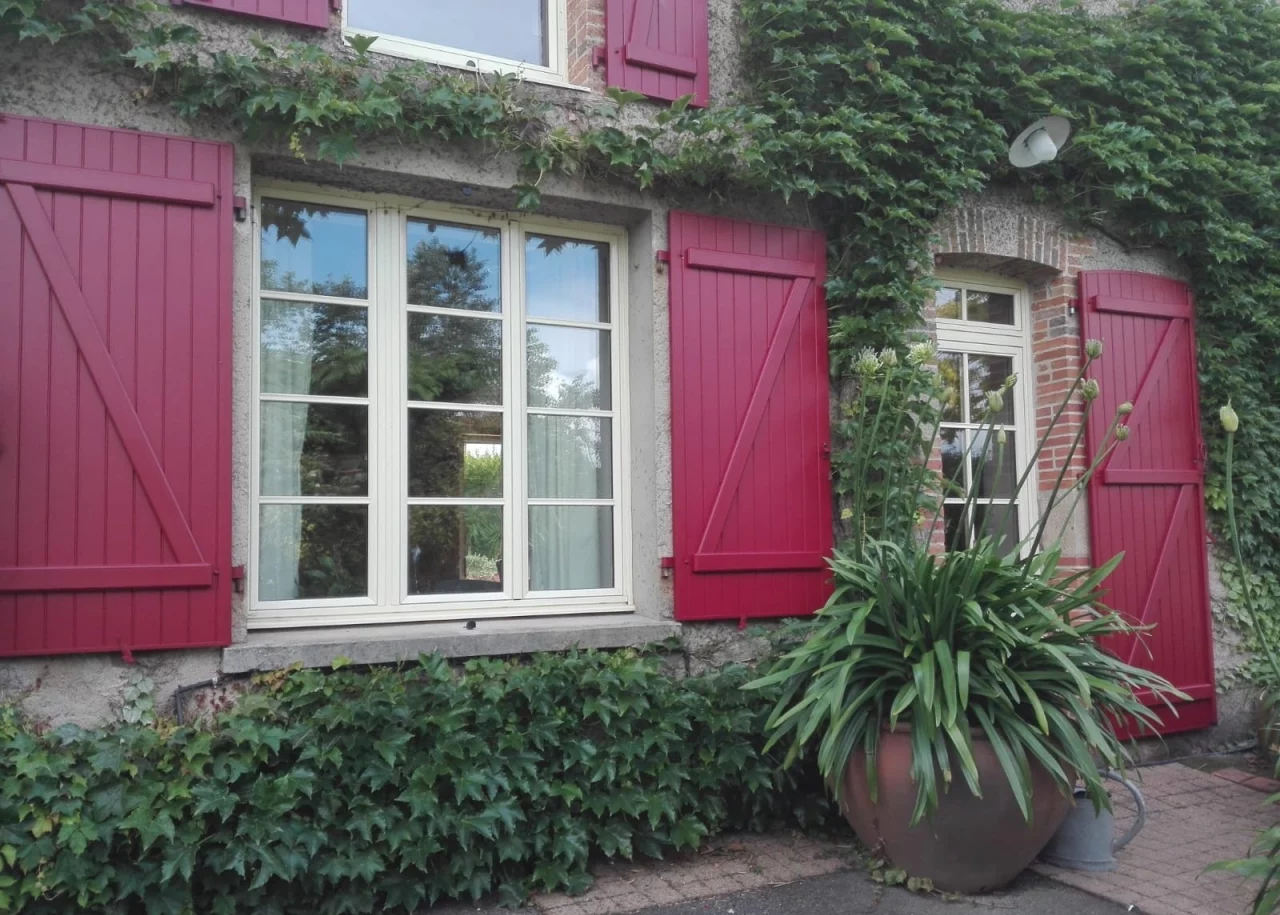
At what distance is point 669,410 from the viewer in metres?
4.53

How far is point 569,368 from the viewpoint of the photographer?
4.71 m

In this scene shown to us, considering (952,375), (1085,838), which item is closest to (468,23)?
(952,375)

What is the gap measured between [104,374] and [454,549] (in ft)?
4.88

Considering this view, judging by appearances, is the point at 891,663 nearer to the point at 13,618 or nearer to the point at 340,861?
the point at 340,861

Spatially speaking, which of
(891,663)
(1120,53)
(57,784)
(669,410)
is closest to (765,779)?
(891,663)

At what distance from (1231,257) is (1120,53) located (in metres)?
1.28

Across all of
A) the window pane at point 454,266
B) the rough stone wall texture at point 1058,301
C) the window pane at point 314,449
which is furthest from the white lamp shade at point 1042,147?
the window pane at point 314,449

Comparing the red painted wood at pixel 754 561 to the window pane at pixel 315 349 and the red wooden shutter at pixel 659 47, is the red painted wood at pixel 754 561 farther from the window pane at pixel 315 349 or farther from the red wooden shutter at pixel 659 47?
the red wooden shutter at pixel 659 47

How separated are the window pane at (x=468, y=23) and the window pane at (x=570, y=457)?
65.0 inches

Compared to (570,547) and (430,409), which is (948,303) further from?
(430,409)

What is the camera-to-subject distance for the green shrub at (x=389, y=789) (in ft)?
10.5

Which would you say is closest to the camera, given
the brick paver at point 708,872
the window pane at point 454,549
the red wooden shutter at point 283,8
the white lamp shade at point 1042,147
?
the brick paver at point 708,872

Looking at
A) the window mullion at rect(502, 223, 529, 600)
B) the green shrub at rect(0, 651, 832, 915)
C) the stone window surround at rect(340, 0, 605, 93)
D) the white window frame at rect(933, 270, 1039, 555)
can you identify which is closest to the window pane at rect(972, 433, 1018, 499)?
the white window frame at rect(933, 270, 1039, 555)

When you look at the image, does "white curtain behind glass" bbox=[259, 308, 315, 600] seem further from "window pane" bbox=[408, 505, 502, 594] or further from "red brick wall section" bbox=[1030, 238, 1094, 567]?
"red brick wall section" bbox=[1030, 238, 1094, 567]
